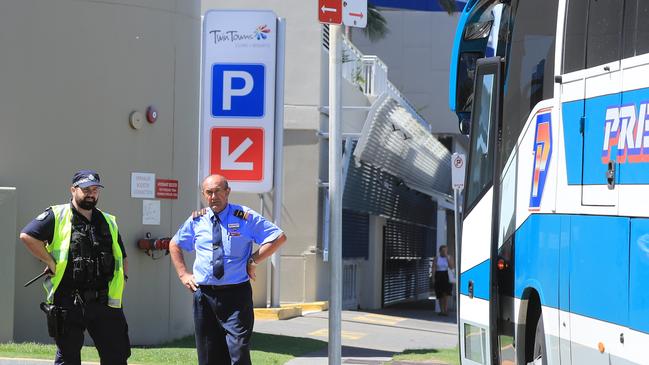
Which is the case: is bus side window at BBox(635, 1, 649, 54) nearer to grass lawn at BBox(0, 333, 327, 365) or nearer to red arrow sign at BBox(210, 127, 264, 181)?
grass lawn at BBox(0, 333, 327, 365)

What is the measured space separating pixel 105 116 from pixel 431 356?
522 cm

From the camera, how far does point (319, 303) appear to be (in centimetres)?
2345

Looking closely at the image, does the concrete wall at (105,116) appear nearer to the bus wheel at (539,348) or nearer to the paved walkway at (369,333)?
the paved walkway at (369,333)

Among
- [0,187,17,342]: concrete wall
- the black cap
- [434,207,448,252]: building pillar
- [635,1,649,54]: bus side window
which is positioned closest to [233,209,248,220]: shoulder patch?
the black cap

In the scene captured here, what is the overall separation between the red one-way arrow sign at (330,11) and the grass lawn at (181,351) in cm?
492

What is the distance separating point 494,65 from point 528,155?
3.44ft

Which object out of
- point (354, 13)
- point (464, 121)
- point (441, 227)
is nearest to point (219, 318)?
point (354, 13)

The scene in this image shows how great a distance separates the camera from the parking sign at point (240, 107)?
1427 centimetres

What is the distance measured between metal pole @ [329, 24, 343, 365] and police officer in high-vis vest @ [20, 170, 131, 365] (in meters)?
1.79

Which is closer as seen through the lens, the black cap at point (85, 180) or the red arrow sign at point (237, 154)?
the black cap at point (85, 180)

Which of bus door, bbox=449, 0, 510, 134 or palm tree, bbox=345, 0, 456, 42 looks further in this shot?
palm tree, bbox=345, 0, 456, 42

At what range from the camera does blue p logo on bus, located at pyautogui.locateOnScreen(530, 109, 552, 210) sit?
24.9ft

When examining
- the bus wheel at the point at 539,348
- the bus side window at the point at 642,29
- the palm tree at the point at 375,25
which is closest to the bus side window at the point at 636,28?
the bus side window at the point at 642,29

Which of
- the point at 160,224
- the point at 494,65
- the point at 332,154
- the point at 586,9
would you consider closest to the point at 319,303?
the point at 160,224
